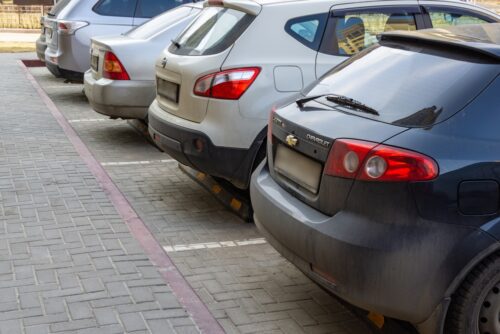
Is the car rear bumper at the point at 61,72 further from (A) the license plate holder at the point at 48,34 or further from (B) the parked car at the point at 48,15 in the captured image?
(B) the parked car at the point at 48,15

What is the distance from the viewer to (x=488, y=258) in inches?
138

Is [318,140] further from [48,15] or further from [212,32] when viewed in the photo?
[48,15]

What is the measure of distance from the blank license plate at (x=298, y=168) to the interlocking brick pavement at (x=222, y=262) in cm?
90

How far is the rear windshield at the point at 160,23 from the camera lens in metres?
8.72

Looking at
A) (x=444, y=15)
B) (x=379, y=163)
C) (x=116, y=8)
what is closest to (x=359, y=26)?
(x=444, y=15)

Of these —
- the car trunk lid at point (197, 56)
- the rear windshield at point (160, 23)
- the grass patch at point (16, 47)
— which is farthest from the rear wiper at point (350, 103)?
the grass patch at point (16, 47)

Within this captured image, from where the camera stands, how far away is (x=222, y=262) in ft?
17.3

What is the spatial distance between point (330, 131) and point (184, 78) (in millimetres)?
2388

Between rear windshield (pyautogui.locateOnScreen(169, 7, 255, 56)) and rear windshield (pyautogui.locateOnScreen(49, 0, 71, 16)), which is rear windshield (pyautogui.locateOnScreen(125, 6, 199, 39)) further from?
rear windshield (pyautogui.locateOnScreen(49, 0, 71, 16))

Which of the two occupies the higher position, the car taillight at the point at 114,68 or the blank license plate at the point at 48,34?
the car taillight at the point at 114,68

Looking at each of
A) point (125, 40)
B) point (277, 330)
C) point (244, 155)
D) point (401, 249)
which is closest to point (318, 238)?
point (401, 249)

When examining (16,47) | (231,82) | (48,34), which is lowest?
(16,47)

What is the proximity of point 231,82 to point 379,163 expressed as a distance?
7.83ft

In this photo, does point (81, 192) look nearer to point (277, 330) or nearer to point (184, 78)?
point (184, 78)
